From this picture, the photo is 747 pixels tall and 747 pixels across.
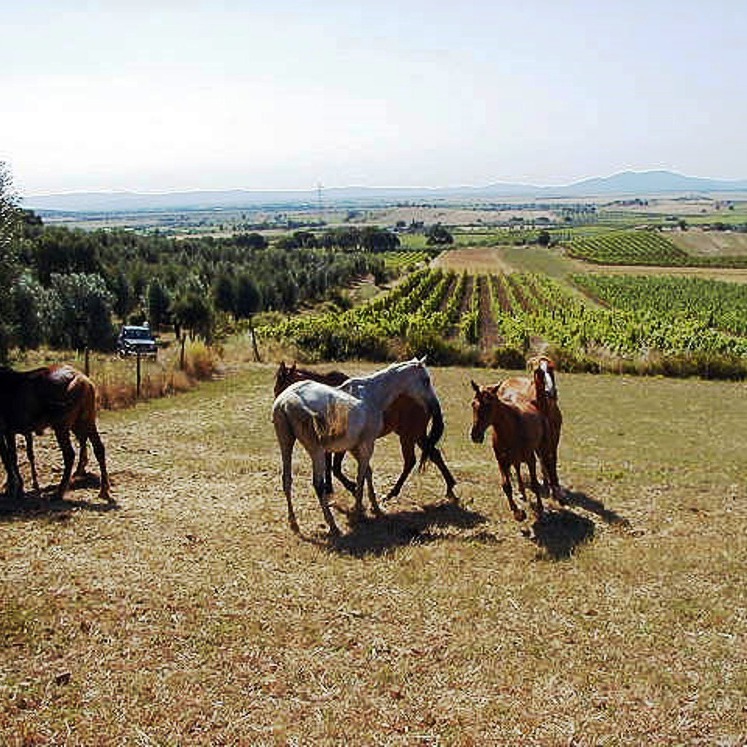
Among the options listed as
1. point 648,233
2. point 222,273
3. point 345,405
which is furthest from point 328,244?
point 345,405

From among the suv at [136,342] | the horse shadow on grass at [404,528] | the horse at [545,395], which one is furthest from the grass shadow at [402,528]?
the suv at [136,342]

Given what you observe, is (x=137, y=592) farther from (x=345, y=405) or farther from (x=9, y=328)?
(x=9, y=328)

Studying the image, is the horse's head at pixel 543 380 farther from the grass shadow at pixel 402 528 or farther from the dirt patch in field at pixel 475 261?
the dirt patch in field at pixel 475 261

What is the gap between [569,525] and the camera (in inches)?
414

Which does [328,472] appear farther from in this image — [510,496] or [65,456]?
[65,456]

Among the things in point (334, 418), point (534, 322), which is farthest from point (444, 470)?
point (534, 322)

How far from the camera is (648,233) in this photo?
16412cm

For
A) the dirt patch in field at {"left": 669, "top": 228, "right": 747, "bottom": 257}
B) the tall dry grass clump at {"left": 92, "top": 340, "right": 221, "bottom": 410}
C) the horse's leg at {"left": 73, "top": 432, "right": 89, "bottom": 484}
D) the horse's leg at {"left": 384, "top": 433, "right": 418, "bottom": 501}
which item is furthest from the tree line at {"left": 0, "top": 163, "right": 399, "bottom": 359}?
the dirt patch in field at {"left": 669, "top": 228, "right": 747, "bottom": 257}

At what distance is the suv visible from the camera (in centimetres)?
3750

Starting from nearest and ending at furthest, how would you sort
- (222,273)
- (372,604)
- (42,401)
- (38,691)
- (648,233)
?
(38,691) < (372,604) < (42,401) < (222,273) < (648,233)

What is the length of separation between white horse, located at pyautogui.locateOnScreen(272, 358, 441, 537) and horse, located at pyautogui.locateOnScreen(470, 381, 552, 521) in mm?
1072

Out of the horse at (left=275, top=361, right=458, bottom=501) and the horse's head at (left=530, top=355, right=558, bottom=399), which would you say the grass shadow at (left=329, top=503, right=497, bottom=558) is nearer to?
the horse at (left=275, top=361, right=458, bottom=501)

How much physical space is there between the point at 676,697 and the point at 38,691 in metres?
5.09

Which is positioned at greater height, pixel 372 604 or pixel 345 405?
pixel 345 405
